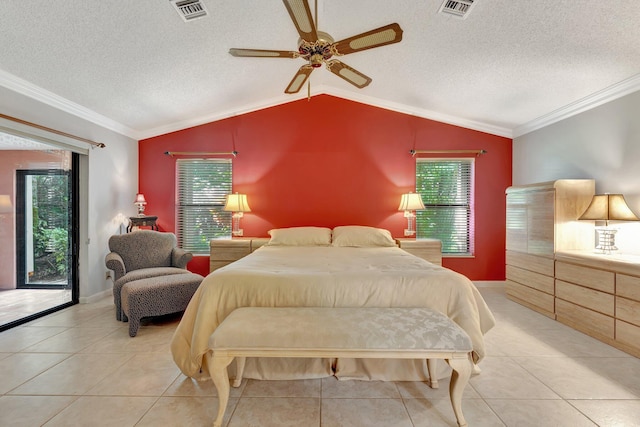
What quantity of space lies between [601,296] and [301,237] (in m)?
3.06

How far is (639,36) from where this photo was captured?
85.5 inches

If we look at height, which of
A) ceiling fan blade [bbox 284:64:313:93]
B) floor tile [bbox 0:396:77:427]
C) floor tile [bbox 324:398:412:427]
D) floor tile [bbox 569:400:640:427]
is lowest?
floor tile [bbox 0:396:77:427]

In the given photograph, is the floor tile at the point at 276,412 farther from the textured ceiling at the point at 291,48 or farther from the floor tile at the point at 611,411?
the textured ceiling at the point at 291,48

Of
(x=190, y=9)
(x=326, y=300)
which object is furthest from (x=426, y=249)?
(x=190, y=9)

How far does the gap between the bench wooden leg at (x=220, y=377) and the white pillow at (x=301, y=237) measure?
2179mm

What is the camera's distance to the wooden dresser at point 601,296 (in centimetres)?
226

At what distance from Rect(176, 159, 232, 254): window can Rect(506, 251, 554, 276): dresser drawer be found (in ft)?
13.3

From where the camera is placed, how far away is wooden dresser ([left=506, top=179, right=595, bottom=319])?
3.00m

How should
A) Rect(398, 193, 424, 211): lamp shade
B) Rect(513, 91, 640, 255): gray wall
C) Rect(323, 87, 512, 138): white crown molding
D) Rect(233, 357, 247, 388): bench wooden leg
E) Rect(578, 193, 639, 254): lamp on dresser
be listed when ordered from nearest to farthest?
Rect(233, 357, 247, 388): bench wooden leg
Rect(578, 193, 639, 254): lamp on dresser
Rect(513, 91, 640, 255): gray wall
Rect(398, 193, 424, 211): lamp shade
Rect(323, 87, 512, 138): white crown molding

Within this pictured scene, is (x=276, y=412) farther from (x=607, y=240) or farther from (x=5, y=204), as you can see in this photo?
(x=5, y=204)

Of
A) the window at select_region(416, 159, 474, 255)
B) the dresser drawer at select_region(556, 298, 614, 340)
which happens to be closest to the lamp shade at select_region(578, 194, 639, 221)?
the dresser drawer at select_region(556, 298, 614, 340)

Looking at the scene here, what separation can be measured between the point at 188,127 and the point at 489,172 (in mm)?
4774

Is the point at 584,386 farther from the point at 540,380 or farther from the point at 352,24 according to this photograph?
the point at 352,24

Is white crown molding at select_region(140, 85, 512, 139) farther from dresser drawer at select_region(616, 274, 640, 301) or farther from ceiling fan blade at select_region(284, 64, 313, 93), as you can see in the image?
dresser drawer at select_region(616, 274, 640, 301)
